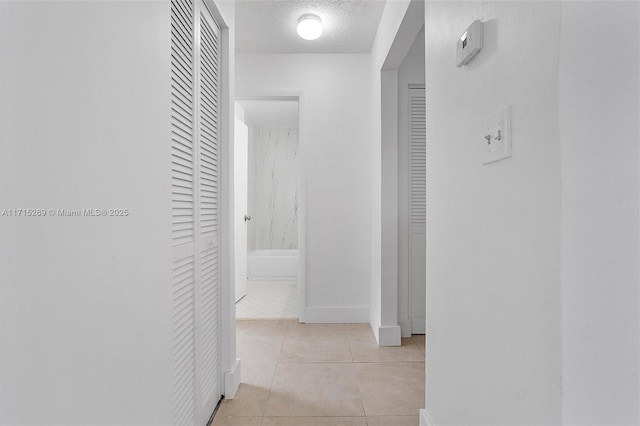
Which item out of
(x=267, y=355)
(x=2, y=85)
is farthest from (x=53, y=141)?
(x=267, y=355)

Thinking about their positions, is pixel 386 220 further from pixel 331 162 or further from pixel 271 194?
pixel 271 194

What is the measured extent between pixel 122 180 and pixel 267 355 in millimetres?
1876

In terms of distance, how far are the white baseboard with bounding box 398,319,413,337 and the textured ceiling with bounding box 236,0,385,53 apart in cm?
229

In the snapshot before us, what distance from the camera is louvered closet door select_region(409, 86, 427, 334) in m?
2.87

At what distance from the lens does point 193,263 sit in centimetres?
149

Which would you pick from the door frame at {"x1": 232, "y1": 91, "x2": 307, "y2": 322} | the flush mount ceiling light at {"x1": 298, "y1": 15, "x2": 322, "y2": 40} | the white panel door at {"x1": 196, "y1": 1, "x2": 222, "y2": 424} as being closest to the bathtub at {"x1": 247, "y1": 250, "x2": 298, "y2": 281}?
the door frame at {"x1": 232, "y1": 91, "x2": 307, "y2": 322}

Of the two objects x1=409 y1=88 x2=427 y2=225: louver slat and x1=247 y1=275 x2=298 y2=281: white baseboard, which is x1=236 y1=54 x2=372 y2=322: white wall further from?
x1=247 y1=275 x2=298 y2=281: white baseboard

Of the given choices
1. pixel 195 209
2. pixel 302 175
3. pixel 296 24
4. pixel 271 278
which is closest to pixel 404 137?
pixel 302 175

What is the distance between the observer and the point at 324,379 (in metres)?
2.11
